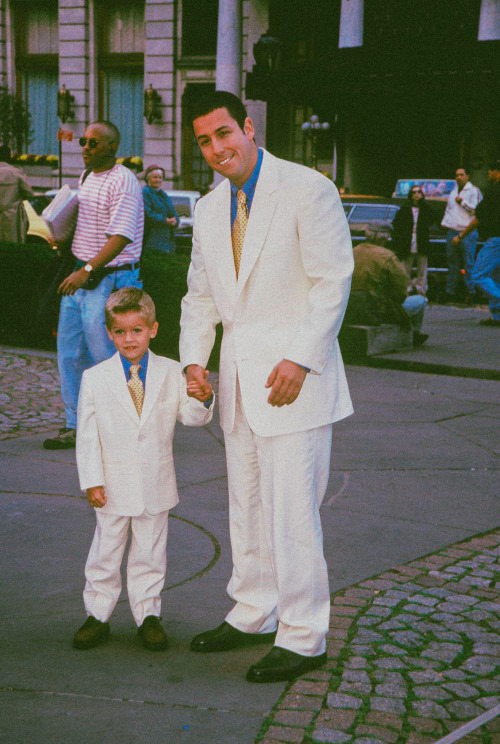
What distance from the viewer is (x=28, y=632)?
360 cm

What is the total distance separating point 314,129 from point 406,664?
82.1 feet

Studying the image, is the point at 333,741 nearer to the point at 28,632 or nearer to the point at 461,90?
the point at 28,632

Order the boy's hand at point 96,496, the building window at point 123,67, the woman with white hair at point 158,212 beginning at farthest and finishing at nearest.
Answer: the building window at point 123,67, the woman with white hair at point 158,212, the boy's hand at point 96,496

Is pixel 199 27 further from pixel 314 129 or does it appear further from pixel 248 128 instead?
pixel 248 128

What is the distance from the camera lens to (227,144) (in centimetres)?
321

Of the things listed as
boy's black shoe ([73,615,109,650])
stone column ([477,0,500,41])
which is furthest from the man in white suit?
stone column ([477,0,500,41])

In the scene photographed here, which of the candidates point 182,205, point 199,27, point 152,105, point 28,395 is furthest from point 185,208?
point 28,395

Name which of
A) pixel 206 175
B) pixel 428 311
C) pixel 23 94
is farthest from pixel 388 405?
pixel 23 94

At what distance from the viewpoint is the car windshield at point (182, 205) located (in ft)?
63.9

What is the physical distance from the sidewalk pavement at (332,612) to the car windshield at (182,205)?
12955mm

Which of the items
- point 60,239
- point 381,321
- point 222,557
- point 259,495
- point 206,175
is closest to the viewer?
point 259,495

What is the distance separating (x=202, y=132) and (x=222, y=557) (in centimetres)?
204

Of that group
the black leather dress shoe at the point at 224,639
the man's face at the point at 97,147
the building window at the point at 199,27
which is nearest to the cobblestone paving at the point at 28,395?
the man's face at the point at 97,147

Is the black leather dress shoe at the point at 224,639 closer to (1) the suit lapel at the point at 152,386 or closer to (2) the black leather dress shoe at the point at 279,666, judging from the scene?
(2) the black leather dress shoe at the point at 279,666
